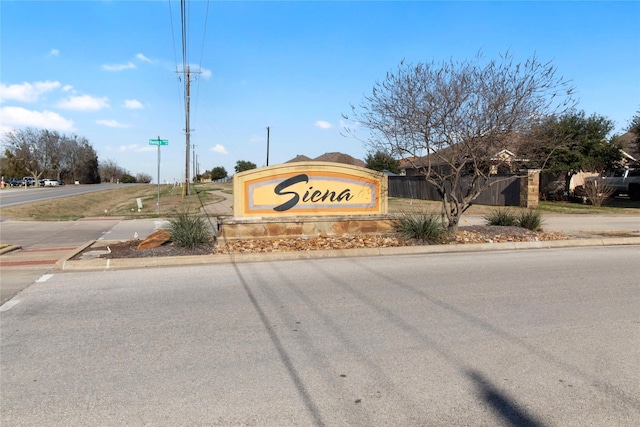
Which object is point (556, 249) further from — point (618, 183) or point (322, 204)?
point (618, 183)

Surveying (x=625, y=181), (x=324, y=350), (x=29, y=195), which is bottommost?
(x=324, y=350)

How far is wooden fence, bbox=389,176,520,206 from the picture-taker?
25.7 m

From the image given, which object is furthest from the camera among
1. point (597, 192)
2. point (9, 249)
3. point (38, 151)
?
point (38, 151)

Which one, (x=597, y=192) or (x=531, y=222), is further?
(x=597, y=192)

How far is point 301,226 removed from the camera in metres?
11.1

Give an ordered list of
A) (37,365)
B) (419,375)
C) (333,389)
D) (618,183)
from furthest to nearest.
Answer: (618,183) < (37,365) < (419,375) < (333,389)

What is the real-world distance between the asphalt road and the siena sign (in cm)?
362

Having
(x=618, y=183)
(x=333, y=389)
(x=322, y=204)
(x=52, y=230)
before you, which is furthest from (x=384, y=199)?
(x=618, y=183)

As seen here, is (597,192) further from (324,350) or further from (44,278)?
(44,278)

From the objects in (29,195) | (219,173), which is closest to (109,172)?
(219,173)

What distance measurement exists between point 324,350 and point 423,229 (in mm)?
6861

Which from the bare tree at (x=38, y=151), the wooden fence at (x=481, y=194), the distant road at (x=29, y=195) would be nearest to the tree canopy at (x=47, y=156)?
the bare tree at (x=38, y=151)

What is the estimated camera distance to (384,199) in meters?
12.1

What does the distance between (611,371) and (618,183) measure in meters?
33.4
